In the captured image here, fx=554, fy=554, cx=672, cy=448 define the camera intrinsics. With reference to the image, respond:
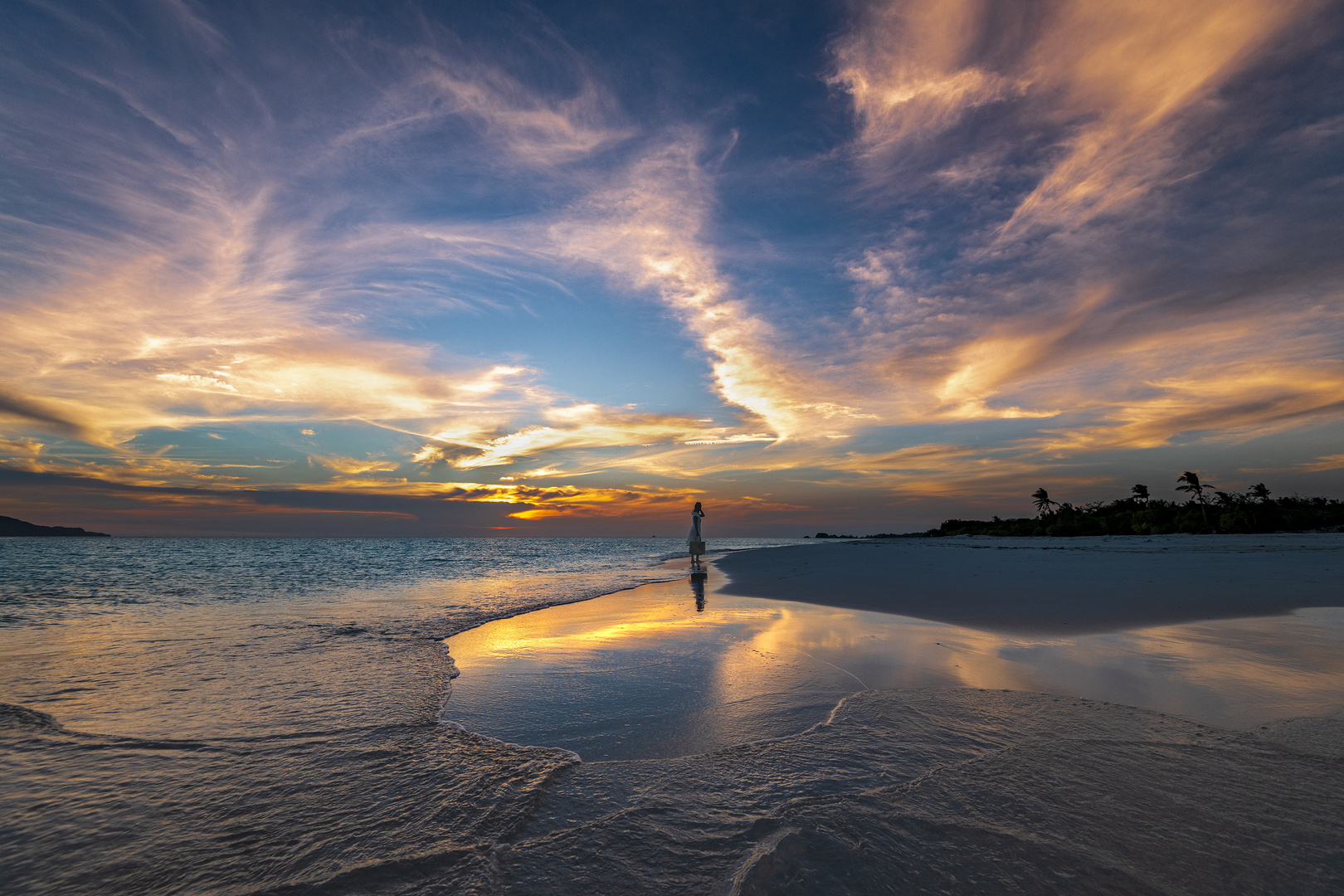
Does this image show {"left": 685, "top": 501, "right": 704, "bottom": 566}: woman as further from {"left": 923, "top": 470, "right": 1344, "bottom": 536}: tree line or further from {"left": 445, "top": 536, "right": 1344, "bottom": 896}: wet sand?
{"left": 923, "top": 470, "right": 1344, "bottom": 536}: tree line

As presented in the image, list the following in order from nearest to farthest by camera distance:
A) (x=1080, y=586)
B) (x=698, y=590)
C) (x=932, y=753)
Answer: (x=932, y=753) → (x=1080, y=586) → (x=698, y=590)

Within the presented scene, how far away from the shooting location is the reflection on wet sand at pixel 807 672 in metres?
5.43

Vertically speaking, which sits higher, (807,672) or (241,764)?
(807,672)

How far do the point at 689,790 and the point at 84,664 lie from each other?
1034 centimetres

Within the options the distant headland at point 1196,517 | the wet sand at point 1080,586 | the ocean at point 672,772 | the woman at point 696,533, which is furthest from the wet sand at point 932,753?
the distant headland at point 1196,517

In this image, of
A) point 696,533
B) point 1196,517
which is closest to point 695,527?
point 696,533

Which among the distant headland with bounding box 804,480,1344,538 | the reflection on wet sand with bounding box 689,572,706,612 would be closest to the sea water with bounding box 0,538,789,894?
the reflection on wet sand with bounding box 689,572,706,612

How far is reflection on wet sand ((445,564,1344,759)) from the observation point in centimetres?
543

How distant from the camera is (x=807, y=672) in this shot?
7.28 meters

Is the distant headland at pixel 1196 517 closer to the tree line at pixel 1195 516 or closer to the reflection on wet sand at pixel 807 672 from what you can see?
the tree line at pixel 1195 516

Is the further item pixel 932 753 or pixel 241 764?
pixel 241 764

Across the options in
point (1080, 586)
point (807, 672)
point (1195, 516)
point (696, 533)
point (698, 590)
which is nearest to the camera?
point (807, 672)

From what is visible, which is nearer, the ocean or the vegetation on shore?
the ocean

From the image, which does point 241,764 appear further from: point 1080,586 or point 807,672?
point 1080,586
